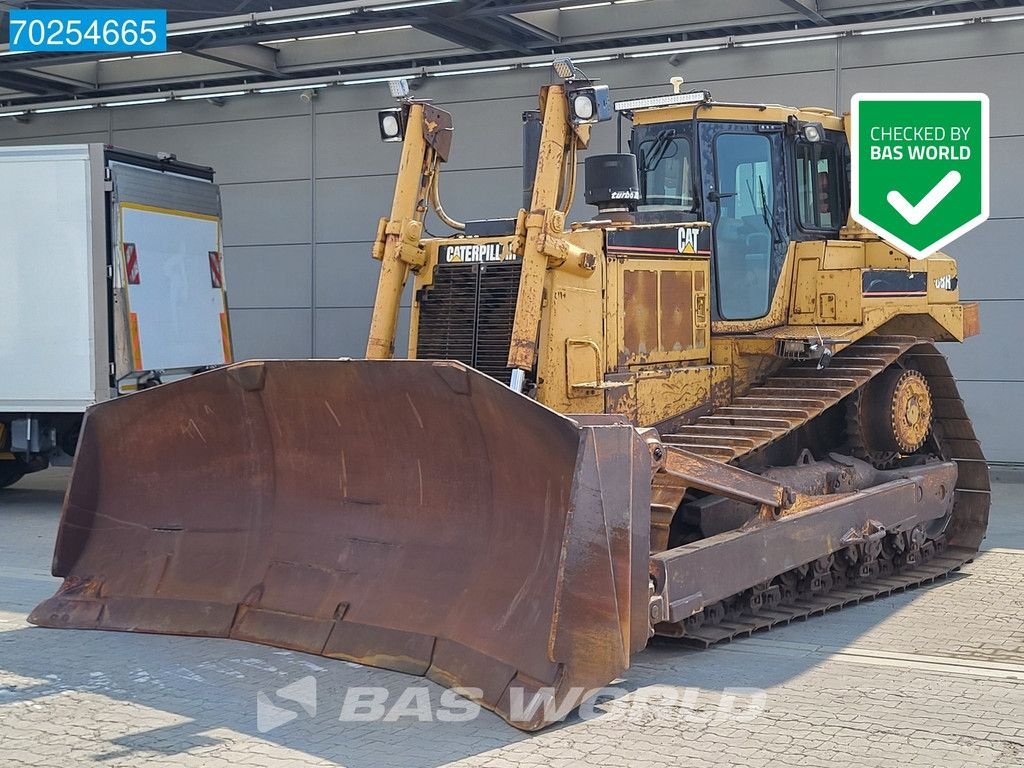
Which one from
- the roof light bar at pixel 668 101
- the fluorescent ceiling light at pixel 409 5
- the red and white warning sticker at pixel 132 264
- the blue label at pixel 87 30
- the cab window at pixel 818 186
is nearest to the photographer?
the roof light bar at pixel 668 101

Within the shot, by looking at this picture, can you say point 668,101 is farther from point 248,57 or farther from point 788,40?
point 248,57

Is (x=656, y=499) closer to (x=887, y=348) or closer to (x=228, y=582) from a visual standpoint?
(x=228, y=582)

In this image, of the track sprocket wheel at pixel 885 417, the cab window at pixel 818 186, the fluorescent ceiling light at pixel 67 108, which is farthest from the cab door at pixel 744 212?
the fluorescent ceiling light at pixel 67 108

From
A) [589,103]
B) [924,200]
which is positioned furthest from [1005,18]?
[589,103]

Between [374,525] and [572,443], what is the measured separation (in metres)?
1.63

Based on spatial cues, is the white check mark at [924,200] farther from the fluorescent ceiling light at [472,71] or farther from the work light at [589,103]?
the fluorescent ceiling light at [472,71]

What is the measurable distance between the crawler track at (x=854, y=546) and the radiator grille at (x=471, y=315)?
1.23 metres

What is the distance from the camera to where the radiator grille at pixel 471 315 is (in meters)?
7.95

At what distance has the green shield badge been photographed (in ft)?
39.2

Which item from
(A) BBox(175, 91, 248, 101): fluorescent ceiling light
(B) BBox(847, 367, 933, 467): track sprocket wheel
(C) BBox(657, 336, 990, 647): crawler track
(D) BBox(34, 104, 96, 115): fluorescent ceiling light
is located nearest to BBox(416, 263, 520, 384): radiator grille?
(C) BBox(657, 336, 990, 647): crawler track

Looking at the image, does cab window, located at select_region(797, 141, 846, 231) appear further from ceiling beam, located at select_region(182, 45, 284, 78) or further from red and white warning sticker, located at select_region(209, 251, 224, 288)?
ceiling beam, located at select_region(182, 45, 284, 78)

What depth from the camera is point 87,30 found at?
16.0 meters

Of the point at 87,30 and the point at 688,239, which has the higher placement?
the point at 87,30

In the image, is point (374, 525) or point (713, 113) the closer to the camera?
point (374, 525)
